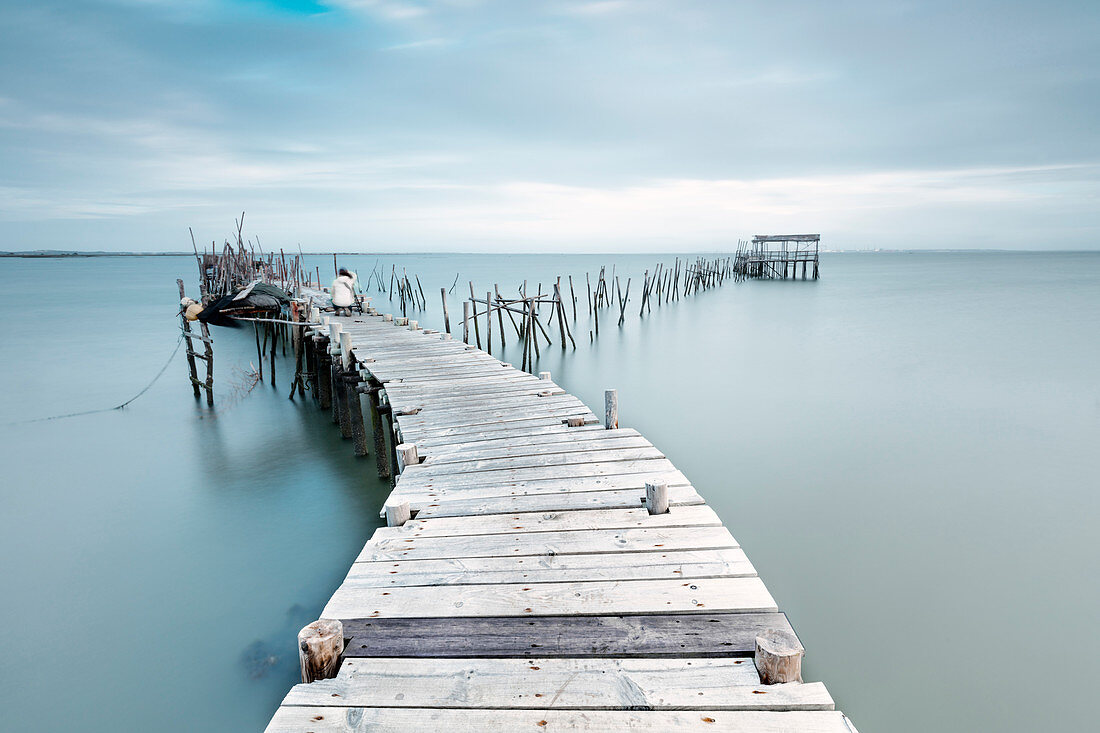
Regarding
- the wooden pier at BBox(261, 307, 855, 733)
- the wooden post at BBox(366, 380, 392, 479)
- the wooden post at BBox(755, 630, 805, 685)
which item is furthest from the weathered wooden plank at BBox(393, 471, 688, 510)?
the wooden post at BBox(366, 380, 392, 479)

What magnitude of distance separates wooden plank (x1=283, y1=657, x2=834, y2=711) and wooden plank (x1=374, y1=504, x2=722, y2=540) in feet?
3.78

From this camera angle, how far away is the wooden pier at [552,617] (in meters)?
2.16

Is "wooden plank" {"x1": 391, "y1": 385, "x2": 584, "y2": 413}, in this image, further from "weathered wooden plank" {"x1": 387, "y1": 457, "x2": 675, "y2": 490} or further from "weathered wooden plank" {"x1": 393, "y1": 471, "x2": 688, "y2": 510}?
"weathered wooden plank" {"x1": 393, "y1": 471, "x2": 688, "y2": 510}

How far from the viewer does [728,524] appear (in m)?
6.88

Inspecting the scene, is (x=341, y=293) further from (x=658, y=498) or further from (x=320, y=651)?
(x=320, y=651)

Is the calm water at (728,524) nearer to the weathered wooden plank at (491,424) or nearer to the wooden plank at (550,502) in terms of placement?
the weathered wooden plank at (491,424)

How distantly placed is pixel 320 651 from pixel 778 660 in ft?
6.08

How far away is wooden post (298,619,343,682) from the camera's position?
2.32 m

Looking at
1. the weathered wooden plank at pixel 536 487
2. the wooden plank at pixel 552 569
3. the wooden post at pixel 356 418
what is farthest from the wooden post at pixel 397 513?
the wooden post at pixel 356 418

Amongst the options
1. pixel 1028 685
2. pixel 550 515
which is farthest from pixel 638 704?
pixel 1028 685

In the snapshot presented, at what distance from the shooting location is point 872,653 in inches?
185

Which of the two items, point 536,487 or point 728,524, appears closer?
point 536,487

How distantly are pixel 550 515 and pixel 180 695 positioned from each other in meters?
3.44

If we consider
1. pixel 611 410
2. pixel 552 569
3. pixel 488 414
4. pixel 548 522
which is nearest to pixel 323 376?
pixel 488 414
